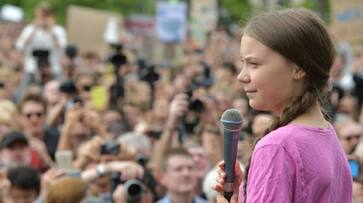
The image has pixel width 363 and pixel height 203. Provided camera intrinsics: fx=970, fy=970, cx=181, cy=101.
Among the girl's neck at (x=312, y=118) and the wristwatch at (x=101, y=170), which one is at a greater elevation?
the girl's neck at (x=312, y=118)

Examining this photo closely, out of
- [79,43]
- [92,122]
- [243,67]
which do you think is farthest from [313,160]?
[79,43]

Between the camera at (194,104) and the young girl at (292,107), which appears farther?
the camera at (194,104)

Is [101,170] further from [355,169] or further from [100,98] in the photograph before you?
[100,98]

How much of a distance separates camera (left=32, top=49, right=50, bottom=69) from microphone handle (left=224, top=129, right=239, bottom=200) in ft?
31.4

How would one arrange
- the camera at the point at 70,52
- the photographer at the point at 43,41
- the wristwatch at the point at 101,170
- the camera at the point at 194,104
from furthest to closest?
the photographer at the point at 43,41
the camera at the point at 70,52
the camera at the point at 194,104
the wristwatch at the point at 101,170

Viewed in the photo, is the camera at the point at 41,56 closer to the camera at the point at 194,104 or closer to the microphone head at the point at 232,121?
the camera at the point at 194,104

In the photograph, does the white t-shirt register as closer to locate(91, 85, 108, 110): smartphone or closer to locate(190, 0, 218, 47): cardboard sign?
locate(91, 85, 108, 110): smartphone

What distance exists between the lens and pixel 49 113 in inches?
407

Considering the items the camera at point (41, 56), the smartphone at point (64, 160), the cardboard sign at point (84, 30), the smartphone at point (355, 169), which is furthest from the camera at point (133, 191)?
the cardboard sign at point (84, 30)

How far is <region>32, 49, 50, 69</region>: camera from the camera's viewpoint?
12383mm

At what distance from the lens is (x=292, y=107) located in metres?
2.89

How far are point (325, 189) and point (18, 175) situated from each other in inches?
154

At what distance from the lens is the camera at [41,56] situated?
40.6 feet

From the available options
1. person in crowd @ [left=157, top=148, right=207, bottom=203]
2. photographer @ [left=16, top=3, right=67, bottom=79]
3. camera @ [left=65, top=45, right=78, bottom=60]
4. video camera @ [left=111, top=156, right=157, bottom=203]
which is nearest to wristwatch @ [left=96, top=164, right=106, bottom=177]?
video camera @ [left=111, top=156, right=157, bottom=203]
